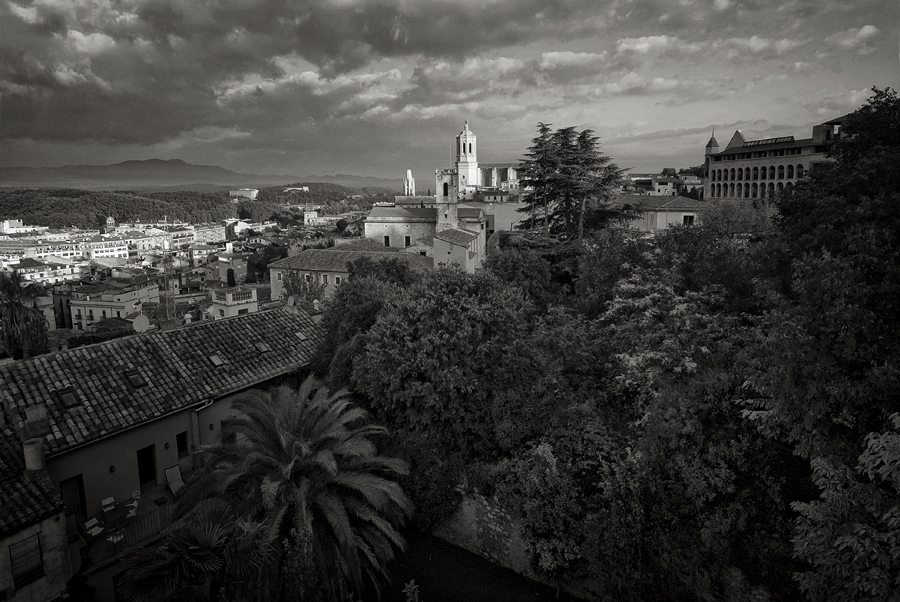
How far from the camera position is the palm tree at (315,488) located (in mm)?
11586

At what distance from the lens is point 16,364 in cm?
1505

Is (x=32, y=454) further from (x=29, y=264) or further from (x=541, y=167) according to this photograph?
(x=29, y=264)

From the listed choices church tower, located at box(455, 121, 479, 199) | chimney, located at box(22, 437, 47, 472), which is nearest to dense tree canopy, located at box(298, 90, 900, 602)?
chimney, located at box(22, 437, 47, 472)

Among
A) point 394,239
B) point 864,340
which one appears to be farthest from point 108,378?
point 394,239

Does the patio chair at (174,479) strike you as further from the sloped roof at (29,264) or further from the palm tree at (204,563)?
the sloped roof at (29,264)

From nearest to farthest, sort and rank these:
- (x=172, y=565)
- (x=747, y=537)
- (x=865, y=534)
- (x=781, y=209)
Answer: (x=865, y=534) → (x=172, y=565) → (x=747, y=537) → (x=781, y=209)

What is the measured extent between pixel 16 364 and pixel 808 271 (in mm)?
19537

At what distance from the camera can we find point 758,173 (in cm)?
5488

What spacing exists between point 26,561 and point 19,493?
1.43m

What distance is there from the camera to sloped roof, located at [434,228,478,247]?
42875 mm

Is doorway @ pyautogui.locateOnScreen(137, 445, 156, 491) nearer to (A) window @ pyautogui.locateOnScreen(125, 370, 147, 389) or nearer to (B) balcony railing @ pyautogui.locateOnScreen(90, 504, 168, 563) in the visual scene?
(A) window @ pyautogui.locateOnScreen(125, 370, 147, 389)

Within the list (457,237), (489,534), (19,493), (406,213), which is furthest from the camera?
(406,213)

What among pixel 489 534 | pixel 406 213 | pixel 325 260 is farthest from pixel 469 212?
pixel 489 534

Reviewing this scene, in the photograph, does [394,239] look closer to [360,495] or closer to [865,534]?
[360,495]
